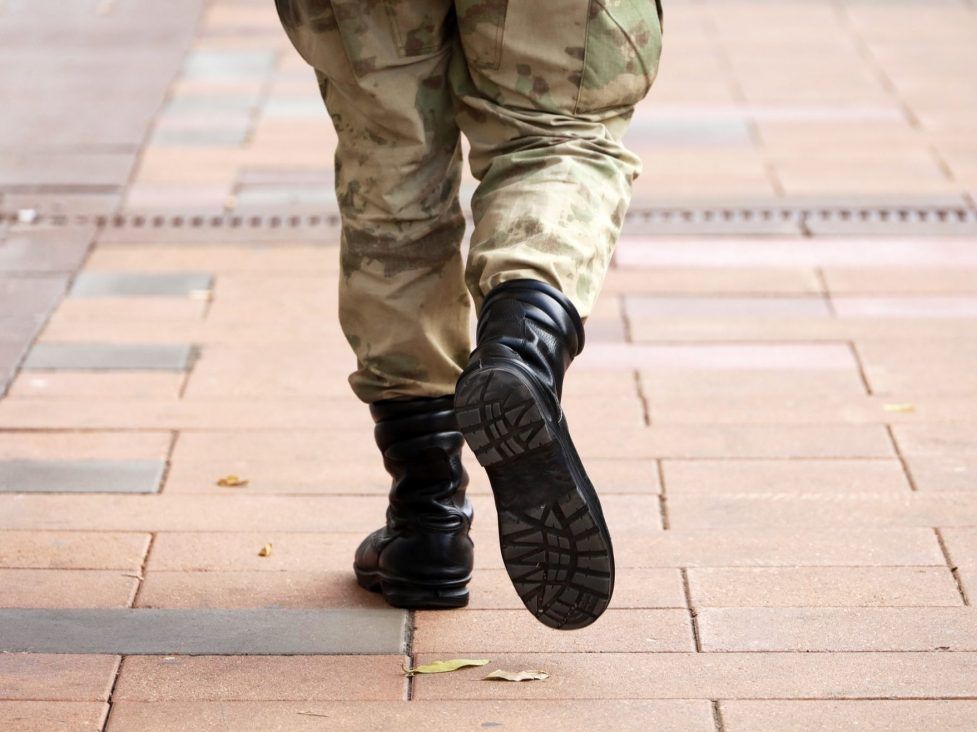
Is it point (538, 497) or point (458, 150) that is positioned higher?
point (458, 150)

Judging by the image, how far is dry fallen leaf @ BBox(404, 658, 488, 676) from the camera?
1939 millimetres

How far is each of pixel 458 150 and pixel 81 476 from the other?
3.17 ft

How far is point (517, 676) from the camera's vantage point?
75.5 inches

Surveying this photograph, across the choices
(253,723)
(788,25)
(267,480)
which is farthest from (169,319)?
(788,25)

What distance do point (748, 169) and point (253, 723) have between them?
9.55ft

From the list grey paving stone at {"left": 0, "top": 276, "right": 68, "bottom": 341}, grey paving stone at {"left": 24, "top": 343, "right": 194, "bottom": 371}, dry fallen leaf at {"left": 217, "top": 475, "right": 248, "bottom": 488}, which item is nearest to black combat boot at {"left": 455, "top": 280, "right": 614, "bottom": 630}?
dry fallen leaf at {"left": 217, "top": 475, "right": 248, "bottom": 488}

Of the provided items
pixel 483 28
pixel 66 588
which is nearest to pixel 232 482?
pixel 66 588

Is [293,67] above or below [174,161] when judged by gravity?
below

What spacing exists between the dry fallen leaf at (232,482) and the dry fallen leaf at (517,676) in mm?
762

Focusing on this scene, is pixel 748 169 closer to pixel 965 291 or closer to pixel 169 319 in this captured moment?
pixel 965 291

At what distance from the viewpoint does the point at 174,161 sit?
4434 millimetres

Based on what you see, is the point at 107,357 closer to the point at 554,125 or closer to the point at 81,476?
the point at 81,476

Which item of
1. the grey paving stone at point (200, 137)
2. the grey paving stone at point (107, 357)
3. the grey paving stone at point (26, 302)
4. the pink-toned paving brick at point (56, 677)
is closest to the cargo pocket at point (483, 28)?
the pink-toned paving brick at point (56, 677)

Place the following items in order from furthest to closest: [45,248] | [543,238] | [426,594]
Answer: [45,248], [426,594], [543,238]
